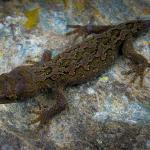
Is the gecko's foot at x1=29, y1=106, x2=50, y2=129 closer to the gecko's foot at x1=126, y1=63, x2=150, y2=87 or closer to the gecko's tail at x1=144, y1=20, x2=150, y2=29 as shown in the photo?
the gecko's foot at x1=126, y1=63, x2=150, y2=87

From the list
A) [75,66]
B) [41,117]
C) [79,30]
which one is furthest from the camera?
[79,30]

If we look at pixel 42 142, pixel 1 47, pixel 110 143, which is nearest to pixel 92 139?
pixel 110 143

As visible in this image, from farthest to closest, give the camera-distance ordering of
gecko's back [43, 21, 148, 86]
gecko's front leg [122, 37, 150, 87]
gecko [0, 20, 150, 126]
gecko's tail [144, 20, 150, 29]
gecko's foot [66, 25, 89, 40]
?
gecko's tail [144, 20, 150, 29] < gecko's foot [66, 25, 89, 40] < gecko's front leg [122, 37, 150, 87] < gecko's back [43, 21, 148, 86] < gecko [0, 20, 150, 126]

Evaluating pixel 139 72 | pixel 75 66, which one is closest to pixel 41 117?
pixel 75 66

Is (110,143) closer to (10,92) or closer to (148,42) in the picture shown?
(10,92)

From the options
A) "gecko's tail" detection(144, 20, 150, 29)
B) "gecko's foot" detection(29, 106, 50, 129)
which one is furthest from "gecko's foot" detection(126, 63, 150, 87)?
"gecko's foot" detection(29, 106, 50, 129)

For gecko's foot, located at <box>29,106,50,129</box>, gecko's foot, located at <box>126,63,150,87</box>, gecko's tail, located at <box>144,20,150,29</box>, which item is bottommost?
gecko's foot, located at <box>29,106,50,129</box>

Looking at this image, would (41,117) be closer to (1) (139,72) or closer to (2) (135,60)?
(1) (139,72)

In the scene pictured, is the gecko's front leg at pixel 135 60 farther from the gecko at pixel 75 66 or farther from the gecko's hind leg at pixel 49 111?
the gecko's hind leg at pixel 49 111
